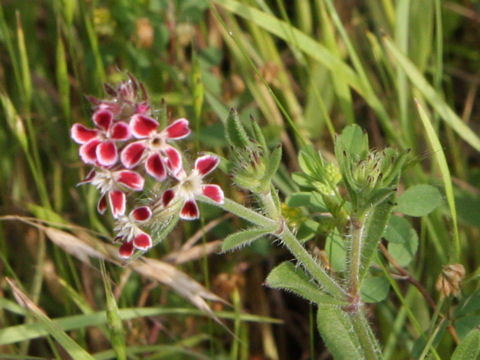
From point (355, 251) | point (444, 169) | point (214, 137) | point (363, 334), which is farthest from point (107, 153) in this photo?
point (214, 137)

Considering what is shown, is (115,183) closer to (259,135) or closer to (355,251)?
(259,135)

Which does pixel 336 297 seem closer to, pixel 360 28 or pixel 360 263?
pixel 360 263

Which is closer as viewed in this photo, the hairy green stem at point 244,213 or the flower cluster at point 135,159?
the flower cluster at point 135,159

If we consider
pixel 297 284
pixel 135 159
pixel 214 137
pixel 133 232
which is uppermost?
pixel 135 159

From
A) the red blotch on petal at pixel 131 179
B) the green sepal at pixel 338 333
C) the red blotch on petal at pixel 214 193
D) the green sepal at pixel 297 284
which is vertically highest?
the red blotch on petal at pixel 131 179

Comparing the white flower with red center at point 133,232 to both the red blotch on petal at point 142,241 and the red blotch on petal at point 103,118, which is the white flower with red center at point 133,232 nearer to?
the red blotch on petal at point 142,241

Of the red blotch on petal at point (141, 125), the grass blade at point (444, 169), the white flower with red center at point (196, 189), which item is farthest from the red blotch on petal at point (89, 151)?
the grass blade at point (444, 169)
